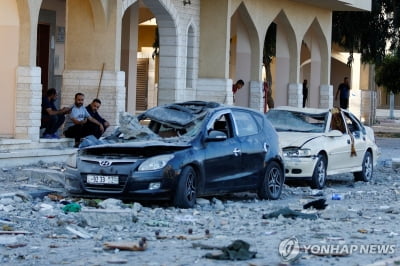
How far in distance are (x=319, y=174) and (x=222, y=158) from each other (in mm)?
4380

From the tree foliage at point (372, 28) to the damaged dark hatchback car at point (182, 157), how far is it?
1076 inches

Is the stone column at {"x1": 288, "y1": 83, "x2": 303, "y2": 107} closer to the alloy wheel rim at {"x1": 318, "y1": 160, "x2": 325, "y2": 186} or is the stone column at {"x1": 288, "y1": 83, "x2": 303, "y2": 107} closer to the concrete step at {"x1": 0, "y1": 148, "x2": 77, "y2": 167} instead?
the concrete step at {"x1": 0, "y1": 148, "x2": 77, "y2": 167}

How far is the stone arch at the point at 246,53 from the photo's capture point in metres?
33.9

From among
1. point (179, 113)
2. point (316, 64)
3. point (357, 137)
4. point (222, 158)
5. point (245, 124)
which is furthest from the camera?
point (316, 64)

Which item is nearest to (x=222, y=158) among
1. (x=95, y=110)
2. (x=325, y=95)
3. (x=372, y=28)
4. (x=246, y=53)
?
(x=95, y=110)

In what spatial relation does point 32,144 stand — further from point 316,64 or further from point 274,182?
point 316,64

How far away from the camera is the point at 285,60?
3825cm

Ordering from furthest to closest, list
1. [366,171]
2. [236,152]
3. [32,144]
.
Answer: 1. [366,171]
2. [32,144]
3. [236,152]


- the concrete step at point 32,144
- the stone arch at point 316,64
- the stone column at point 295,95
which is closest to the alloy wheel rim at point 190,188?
the concrete step at point 32,144

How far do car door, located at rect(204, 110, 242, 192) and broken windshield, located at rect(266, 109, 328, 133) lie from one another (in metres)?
4.44

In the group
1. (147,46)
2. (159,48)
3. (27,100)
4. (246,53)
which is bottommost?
(27,100)

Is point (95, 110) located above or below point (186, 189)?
above

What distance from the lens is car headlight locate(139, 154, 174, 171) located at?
15.3m

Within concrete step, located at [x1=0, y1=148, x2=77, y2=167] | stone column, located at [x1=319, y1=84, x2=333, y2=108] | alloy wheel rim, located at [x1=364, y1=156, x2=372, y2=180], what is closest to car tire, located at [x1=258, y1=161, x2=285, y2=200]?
concrete step, located at [x1=0, y1=148, x2=77, y2=167]
